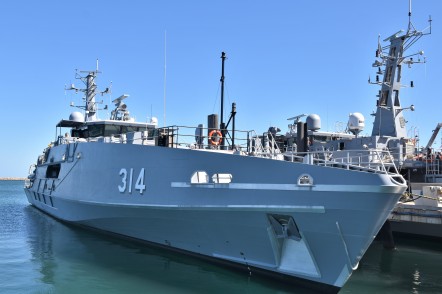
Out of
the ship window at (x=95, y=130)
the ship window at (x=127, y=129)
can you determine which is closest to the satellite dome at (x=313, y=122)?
the ship window at (x=127, y=129)

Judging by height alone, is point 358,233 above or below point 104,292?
above

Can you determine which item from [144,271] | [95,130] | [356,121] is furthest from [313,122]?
[144,271]

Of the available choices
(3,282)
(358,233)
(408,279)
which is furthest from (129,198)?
(408,279)

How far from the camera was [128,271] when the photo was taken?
35.4 ft

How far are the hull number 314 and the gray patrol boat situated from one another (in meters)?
0.03

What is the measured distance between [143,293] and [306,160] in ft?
15.7

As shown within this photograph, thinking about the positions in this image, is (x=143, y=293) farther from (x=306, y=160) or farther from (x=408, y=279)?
(x=408, y=279)

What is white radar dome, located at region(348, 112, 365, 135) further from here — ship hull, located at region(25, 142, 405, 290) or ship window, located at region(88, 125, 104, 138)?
ship hull, located at region(25, 142, 405, 290)

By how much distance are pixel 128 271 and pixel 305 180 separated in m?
5.32

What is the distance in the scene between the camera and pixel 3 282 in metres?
9.77

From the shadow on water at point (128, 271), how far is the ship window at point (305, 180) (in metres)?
2.40

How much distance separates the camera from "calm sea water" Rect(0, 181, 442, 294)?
9.52m

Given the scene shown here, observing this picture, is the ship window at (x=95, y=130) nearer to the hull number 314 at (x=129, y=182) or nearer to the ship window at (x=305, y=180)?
the hull number 314 at (x=129, y=182)

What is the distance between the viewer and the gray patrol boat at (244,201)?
27.8 ft
